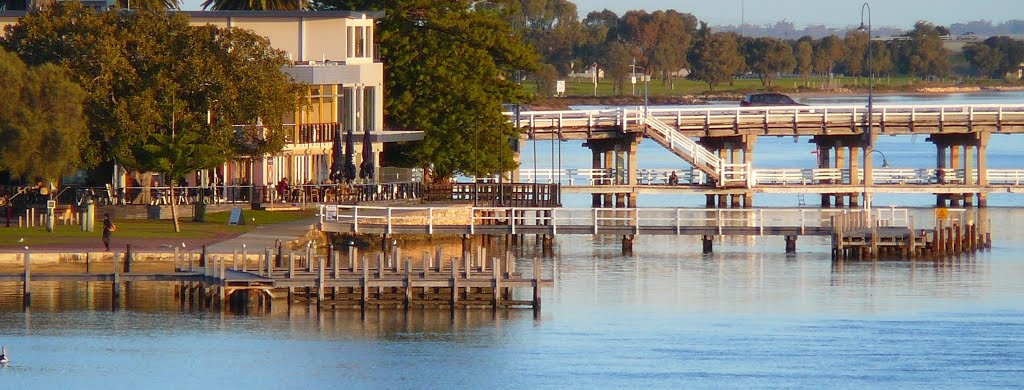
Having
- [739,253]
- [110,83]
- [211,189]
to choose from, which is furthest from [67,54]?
[739,253]

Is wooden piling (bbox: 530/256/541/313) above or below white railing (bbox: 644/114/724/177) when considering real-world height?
below

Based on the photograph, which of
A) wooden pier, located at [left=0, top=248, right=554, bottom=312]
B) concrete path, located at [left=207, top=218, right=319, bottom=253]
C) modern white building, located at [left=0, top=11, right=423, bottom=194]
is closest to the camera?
wooden pier, located at [left=0, top=248, right=554, bottom=312]

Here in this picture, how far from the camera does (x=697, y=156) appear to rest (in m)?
86.0

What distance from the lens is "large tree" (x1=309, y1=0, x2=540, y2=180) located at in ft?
271

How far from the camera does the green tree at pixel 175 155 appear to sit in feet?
223

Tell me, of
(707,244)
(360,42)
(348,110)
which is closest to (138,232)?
(348,110)

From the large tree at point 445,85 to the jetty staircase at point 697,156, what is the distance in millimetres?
6491

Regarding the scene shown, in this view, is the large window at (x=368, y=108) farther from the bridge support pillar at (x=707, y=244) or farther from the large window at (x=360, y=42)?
the bridge support pillar at (x=707, y=244)

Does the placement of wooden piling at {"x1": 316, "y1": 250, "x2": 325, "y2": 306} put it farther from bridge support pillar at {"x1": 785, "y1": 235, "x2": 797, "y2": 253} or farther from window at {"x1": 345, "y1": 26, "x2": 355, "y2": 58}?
window at {"x1": 345, "y1": 26, "x2": 355, "y2": 58}

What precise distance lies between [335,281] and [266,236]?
11.3 m

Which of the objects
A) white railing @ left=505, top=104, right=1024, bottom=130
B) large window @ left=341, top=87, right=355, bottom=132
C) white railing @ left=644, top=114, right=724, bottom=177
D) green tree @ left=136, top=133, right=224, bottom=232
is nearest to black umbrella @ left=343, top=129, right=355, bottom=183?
large window @ left=341, top=87, right=355, bottom=132

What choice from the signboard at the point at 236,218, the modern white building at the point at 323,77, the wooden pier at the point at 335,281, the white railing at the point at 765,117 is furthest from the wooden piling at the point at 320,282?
the white railing at the point at 765,117

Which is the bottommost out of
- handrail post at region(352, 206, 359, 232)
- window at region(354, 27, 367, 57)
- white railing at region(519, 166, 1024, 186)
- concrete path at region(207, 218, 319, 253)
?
concrete path at region(207, 218, 319, 253)

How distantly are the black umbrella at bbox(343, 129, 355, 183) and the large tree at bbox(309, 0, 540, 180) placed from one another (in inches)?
231
